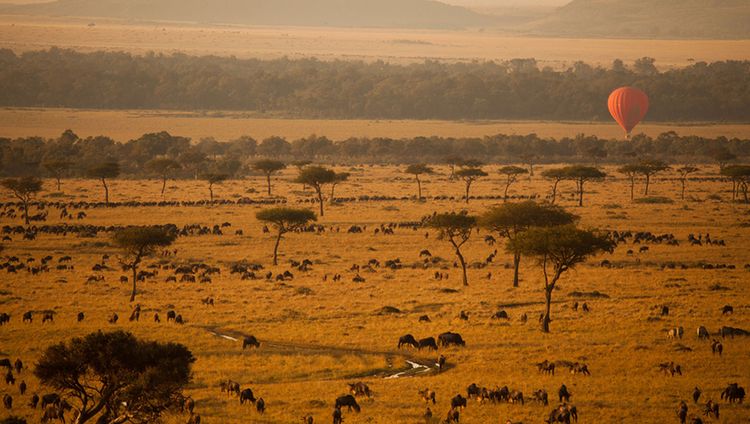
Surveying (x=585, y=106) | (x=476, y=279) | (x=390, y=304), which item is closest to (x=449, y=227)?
(x=476, y=279)

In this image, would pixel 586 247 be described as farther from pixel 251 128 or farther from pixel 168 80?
pixel 168 80

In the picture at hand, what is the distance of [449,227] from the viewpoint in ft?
144

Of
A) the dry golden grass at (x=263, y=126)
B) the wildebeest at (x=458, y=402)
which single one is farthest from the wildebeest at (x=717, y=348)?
the dry golden grass at (x=263, y=126)

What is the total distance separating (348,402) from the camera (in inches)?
859

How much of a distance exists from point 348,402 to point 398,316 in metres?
10.8

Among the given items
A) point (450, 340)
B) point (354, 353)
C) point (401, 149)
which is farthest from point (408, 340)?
point (401, 149)

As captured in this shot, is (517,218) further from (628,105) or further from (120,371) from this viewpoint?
(628,105)

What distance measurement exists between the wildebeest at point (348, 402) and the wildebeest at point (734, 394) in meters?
7.95

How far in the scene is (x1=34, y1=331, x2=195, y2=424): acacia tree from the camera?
747 inches

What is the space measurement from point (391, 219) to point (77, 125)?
3870 inches

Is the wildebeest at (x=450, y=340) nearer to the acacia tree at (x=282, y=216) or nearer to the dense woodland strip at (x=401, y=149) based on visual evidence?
the acacia tree at (x=282, y=216)

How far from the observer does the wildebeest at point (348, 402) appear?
71.3 feet

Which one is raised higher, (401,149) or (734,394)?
(401,149)

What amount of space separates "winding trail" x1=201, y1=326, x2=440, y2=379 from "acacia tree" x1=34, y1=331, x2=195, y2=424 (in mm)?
6889
